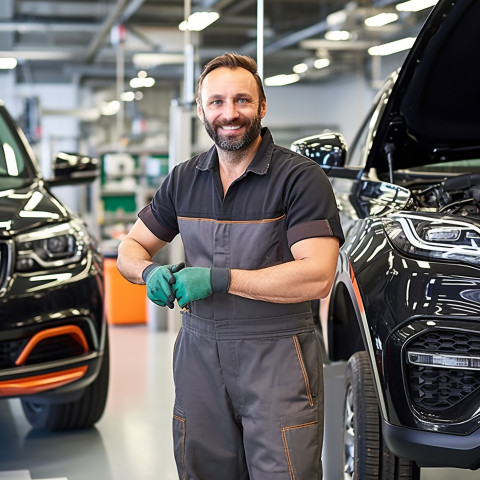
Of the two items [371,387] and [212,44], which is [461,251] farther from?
[212,44]

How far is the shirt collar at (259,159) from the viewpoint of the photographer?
7.73 ft

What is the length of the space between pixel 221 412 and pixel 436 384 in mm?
554

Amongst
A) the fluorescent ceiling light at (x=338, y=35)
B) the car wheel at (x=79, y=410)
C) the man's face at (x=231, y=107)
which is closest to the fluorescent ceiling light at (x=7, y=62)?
the fluorescent ceiling light at (x=338, y=35)

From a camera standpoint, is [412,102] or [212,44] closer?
[412,102]

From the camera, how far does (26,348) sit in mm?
3672

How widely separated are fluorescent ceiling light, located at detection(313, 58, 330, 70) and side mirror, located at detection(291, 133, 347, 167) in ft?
69.6

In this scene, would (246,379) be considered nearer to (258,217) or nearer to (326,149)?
(258,217)

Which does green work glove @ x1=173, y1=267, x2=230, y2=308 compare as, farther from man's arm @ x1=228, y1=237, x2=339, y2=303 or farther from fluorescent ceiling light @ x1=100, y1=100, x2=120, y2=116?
fluorescent ceiling light @ x1=100, y1=100, x2=120, y2=116

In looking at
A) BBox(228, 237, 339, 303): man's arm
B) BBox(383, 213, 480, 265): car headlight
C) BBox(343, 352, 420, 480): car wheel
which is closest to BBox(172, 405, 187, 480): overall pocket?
BBox(228, 237, 339, 303): man's arm

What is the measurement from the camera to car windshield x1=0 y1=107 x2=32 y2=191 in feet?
14.3

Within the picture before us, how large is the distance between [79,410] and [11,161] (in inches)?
48.6

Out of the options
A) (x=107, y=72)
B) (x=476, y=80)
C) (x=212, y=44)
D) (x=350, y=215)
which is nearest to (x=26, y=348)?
(x=350, y=215)

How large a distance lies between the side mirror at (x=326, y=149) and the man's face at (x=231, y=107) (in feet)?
4.31

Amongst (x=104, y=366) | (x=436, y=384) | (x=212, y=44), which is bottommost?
(x=104, y=366)
